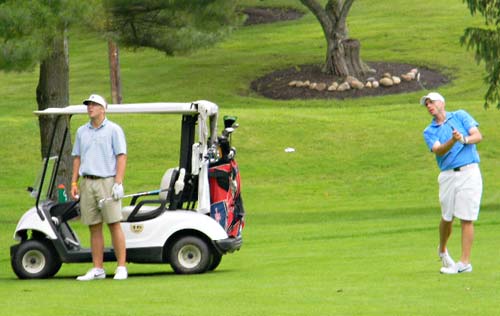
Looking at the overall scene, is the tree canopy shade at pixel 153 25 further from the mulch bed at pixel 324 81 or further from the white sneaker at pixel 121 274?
the mulch bed at pixel 324 81

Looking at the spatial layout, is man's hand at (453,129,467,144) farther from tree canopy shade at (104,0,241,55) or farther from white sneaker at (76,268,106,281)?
tree canopy shade at (104,0,241,55)

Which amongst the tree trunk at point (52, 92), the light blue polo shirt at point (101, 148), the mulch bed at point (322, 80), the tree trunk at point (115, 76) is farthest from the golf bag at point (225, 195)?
the mulch bed at point (322, 80)

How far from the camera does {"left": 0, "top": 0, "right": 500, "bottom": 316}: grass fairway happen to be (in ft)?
35.0

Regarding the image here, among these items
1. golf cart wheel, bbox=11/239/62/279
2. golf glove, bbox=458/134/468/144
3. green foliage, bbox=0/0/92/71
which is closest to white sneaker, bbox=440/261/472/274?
golf glove, bbox=458/134/468/144

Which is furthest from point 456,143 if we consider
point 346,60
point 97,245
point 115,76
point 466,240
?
point 346,60

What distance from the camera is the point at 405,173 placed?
30.8 meters

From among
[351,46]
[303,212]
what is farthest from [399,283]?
[351,46]

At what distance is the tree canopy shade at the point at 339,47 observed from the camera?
4672 centimetres

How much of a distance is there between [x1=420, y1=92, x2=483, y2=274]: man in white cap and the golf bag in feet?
7.82

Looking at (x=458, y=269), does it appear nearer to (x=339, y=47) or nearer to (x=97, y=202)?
(x=97, y=202)

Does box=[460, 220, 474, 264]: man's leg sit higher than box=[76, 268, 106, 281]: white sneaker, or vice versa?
box=[460, 220, 474, 264]: man's leg

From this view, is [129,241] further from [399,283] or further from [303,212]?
[303,212]

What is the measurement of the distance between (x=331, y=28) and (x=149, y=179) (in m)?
18.1

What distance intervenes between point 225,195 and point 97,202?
4.91 ft
